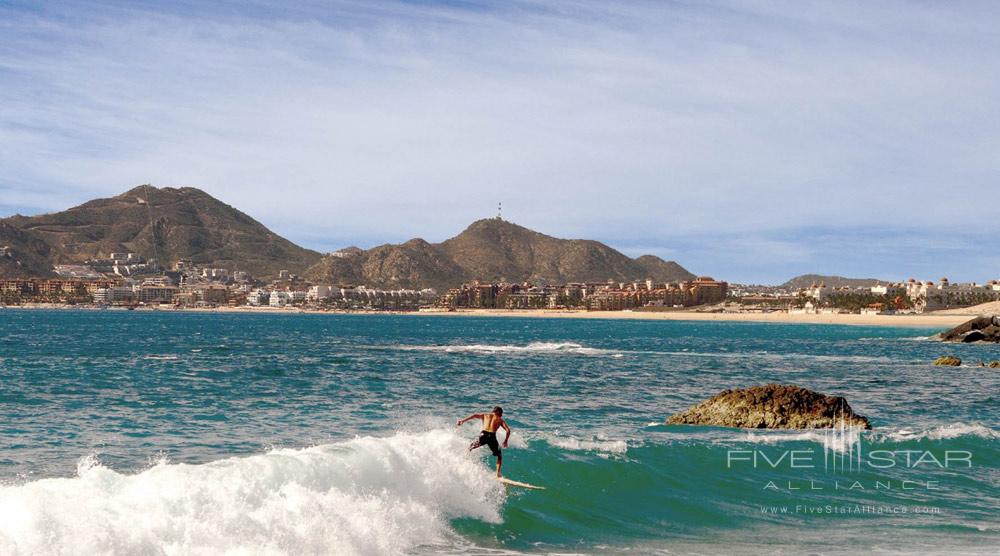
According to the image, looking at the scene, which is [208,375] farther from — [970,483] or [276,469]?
[970,483]

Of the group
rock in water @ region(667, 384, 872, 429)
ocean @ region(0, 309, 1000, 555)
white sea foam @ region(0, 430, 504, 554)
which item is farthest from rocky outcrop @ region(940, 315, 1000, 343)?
white sea foam @ region(0, 430, 504, 554)

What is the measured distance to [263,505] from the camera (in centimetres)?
1423

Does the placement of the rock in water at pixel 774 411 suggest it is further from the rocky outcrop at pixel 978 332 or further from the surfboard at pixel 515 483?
the rocky outcrop at pixel 978 332

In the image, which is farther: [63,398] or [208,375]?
[208,375]

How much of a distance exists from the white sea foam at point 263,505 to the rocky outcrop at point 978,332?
84426 millimetres

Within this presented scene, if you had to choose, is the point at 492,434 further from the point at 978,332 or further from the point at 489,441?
the point at 978,332

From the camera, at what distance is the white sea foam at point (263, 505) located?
12.2 m

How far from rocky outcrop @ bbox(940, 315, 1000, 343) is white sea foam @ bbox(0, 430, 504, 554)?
84.4 meters

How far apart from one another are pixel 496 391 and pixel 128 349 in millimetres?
42626

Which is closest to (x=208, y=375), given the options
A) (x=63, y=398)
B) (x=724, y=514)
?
(x=63, y=398)

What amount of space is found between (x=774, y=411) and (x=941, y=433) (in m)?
4.51

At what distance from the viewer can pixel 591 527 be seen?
55.2 ft

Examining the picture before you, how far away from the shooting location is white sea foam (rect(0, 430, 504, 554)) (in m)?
12.2

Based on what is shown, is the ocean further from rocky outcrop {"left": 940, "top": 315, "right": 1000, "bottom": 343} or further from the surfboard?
rocky outcrop {"left": 940, "top": 315, "right": 1000, "bottom": 343}
